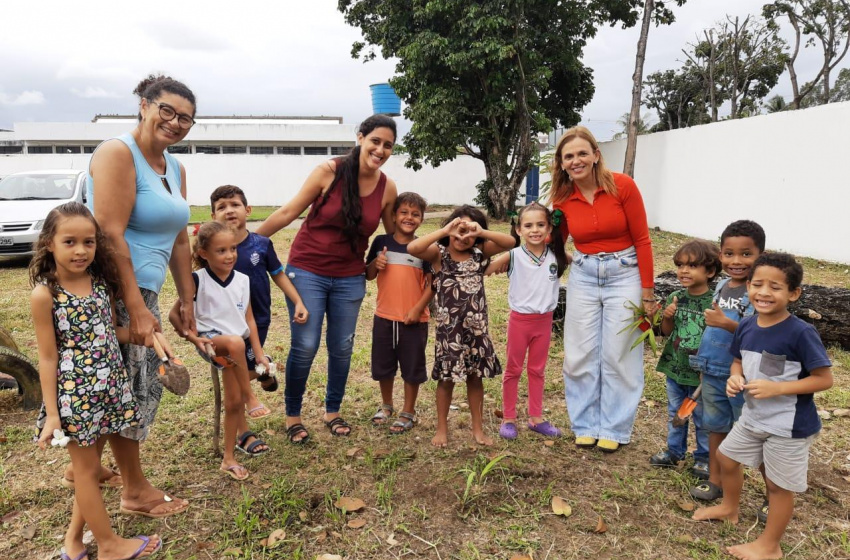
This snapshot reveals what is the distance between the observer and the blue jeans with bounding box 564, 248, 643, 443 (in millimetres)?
3453

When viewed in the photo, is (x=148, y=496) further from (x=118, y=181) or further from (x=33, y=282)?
(x=118, y=181)

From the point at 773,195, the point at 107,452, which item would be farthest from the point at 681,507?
the point at 773,195

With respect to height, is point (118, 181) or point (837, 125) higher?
point (837, 125)

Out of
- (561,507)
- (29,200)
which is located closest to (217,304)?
(561,507)

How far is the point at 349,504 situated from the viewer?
2.89 metres

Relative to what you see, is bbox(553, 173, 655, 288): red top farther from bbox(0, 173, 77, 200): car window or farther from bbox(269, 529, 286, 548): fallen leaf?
bbox(0, 173, 77, 200): car window

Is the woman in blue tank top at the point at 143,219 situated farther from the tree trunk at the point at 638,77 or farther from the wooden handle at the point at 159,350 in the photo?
the tree trunk at the point at 638,77

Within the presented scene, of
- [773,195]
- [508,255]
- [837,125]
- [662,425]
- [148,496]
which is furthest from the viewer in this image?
[773,195]

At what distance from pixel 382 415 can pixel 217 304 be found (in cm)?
144

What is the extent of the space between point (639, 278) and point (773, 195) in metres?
9.36

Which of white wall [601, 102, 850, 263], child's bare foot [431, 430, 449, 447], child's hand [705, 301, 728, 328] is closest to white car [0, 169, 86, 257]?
child's bare foot [431, 430, 449, 447]

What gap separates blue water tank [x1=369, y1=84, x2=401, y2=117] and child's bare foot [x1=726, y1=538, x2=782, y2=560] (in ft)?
61.0

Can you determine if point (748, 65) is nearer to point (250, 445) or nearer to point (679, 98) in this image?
point (679, 98)

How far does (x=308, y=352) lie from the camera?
350 centimetres
